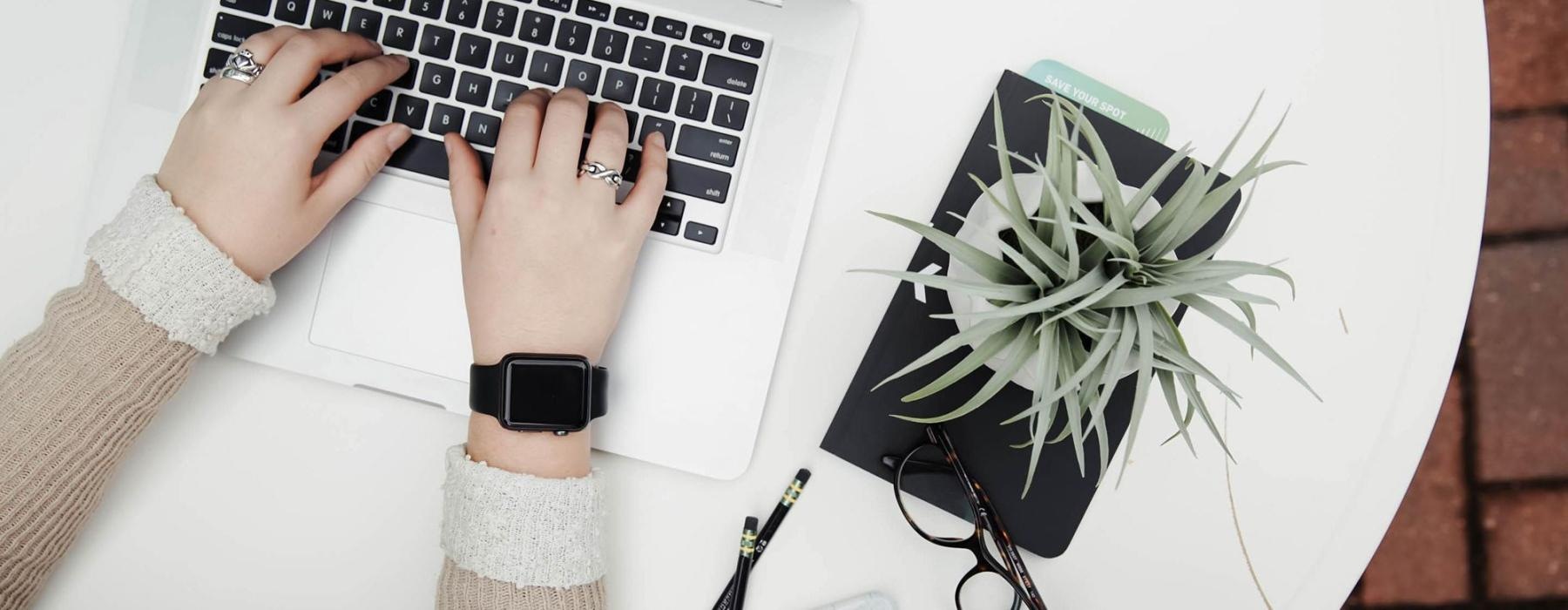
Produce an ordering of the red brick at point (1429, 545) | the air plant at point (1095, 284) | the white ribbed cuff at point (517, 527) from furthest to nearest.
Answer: the red brick at point (1429, 545), the white ribbed cuff at point (517, 527), the air plant at point (1095, 284)

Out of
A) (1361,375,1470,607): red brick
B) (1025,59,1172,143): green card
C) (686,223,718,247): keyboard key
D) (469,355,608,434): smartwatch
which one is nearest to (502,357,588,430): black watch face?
(469,355,608,434): smartwatch

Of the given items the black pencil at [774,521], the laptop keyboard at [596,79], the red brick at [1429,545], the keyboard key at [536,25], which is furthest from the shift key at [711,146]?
the red brick at [1429,545]

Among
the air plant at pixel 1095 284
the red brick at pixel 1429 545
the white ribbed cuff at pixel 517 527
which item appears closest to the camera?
the air plant at pixel 1095 284

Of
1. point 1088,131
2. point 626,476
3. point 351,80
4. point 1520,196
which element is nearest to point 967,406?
point 1088,131

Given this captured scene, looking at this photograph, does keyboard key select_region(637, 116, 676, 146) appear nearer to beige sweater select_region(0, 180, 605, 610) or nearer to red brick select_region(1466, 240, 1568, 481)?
→ beige sweater select_region(0, 180, 605, 610)

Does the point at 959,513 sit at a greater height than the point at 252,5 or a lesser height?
lesser

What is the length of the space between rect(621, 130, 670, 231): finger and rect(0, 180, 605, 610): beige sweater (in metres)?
0.17

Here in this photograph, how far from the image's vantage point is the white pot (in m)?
0.45

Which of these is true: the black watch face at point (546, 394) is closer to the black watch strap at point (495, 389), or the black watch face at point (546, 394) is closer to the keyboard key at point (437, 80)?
the black watch strap at point (495, 389)

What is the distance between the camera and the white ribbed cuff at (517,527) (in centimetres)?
55

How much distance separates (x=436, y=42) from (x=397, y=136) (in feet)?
0.22

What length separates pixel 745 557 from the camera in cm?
60

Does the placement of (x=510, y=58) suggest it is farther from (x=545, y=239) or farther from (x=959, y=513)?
(x=959, y=513)

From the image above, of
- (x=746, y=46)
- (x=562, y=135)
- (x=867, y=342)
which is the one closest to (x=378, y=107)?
(x=562, y=135)
